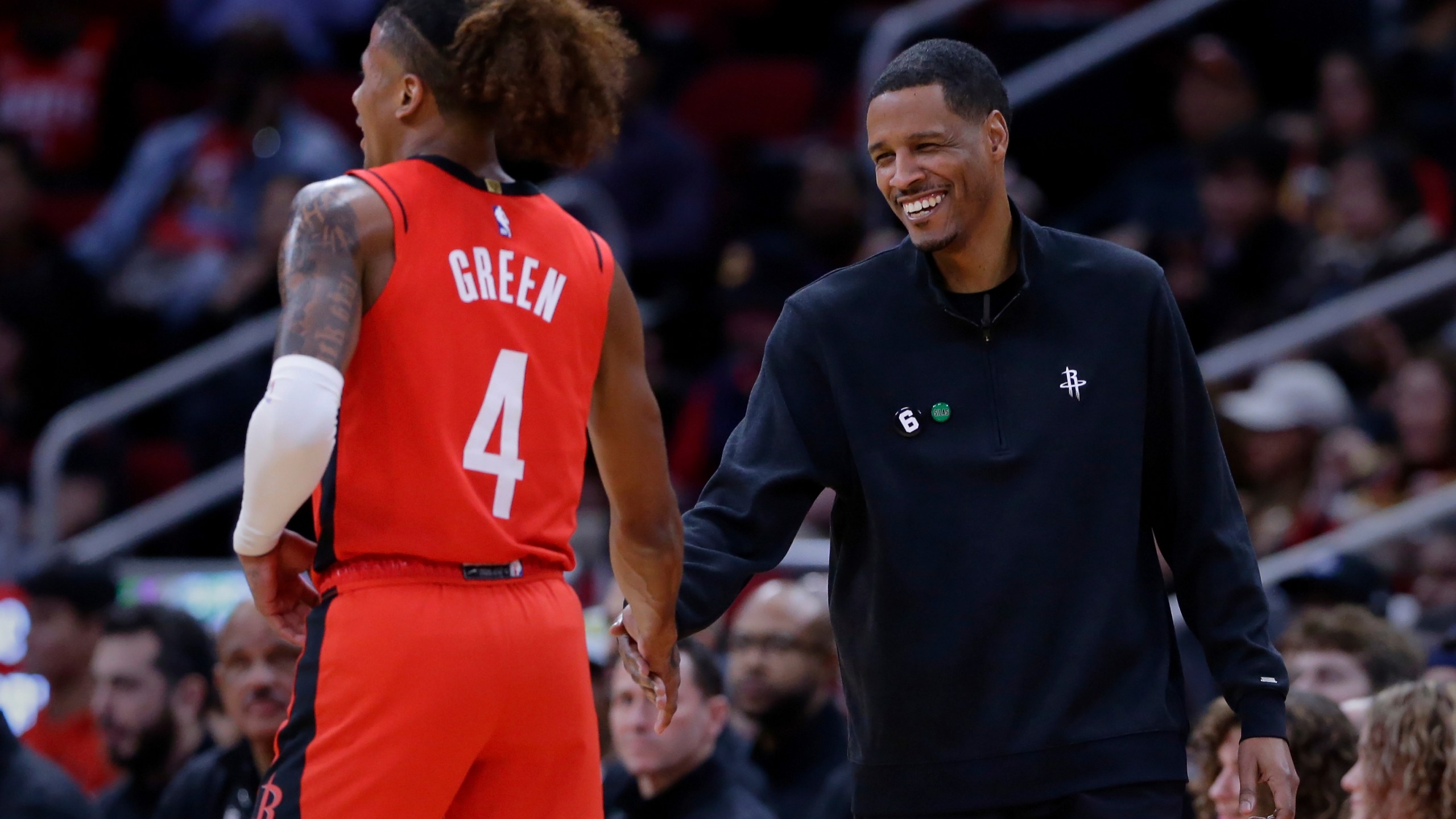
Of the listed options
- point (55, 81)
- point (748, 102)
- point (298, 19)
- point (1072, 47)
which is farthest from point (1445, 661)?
point (55, 81)

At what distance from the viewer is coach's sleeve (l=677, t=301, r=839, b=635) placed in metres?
3.79

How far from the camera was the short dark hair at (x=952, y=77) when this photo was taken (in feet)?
12.4

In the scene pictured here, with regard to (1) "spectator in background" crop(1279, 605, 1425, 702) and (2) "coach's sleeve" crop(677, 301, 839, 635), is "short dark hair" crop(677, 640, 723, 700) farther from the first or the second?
(2) "coach's sleeve" crop(677, 301, 839, 635)

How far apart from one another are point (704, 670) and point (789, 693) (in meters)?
0.68

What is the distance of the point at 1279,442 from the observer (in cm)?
766

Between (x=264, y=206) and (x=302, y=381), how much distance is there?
23.7 feet

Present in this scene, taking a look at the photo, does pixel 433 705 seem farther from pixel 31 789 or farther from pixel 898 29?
pixel 898 29

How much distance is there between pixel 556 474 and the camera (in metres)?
3.70

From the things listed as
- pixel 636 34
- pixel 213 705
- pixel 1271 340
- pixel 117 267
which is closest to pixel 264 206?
pixel 117 267

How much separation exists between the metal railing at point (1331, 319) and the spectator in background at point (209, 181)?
4.85 m

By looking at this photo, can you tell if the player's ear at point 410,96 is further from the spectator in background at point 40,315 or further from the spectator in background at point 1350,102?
the spectator in background at point 40,315

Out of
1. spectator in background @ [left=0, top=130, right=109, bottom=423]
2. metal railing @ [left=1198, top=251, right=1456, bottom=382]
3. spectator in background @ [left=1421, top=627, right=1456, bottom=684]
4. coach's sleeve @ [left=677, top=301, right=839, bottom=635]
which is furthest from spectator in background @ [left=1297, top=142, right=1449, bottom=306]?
spectator in background @ [left=0, top=130, right=109, bottom=423]

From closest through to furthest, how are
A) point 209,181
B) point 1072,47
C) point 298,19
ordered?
point 1072,47 → point 209,181 → point 298,19

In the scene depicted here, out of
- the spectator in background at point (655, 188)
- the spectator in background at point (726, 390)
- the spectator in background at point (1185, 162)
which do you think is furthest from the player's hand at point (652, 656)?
the spectator in background at point (655, 188)
